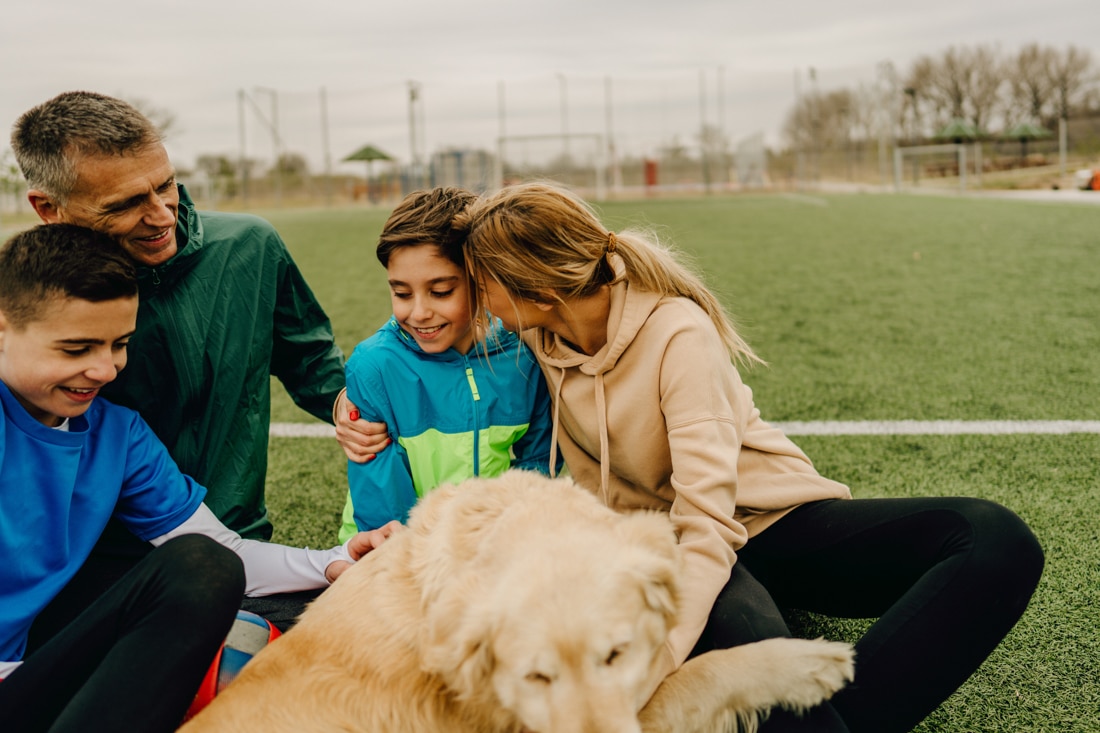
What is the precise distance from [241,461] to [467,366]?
100 cm

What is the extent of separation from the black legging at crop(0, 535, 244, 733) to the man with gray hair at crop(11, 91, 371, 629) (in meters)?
1.04

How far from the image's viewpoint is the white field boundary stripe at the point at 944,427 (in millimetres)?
4848

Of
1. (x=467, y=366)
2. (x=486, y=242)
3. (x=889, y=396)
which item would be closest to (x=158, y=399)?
(x=467, y=366)

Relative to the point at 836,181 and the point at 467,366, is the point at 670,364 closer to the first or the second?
the point at 467,366

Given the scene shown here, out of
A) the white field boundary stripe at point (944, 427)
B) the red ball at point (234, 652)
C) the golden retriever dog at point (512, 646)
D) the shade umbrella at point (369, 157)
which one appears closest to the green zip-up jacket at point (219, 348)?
the red ball at point (234, 652)

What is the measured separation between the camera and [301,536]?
13.4 feet

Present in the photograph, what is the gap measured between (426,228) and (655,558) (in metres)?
1.47

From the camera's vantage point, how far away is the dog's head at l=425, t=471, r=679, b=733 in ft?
5.74

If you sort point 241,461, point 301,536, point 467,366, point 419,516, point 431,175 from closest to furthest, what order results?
point 419,516, point 467,366, point 241,461, point 301,536, point 431,175

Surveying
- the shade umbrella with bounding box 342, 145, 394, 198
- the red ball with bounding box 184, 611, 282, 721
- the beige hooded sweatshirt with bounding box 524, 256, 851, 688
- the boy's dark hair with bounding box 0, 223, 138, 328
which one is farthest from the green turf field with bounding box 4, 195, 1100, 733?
the shade umbrella with bounding box 342, 145, 394, 198

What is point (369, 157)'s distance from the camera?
114 feet

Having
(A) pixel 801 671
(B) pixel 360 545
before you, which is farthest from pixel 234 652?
(A) pixel 801 671

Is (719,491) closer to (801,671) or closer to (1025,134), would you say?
(801,671)

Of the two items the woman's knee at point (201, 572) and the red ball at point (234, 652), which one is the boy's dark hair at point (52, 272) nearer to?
the woman's knee at point (201, 572)
